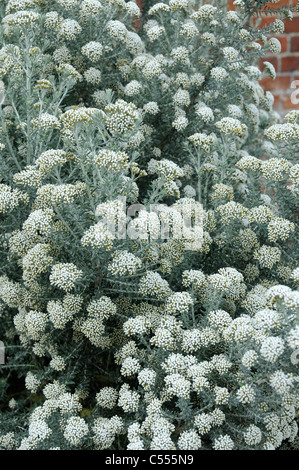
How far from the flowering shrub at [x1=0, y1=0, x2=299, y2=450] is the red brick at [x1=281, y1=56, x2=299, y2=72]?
1741 millimetres

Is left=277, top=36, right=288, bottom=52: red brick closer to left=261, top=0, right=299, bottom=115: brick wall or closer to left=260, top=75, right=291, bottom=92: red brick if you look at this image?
left=261, top=0, right=299, bottom=115: brick wall

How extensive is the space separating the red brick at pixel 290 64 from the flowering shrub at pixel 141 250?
1741mm

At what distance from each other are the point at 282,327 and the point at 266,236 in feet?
2.04

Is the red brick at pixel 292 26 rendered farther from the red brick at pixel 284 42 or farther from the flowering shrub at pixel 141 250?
the flowering shrub at pixel 141 250

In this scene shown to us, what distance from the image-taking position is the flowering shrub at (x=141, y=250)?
132cm

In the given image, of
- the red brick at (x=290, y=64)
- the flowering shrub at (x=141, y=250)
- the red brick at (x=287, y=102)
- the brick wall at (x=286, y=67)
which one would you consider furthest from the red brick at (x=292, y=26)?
the flowering shrub at (x=141, y=250)

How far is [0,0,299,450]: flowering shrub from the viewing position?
4.33 feet

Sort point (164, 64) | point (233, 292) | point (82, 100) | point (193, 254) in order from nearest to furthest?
1. point (233, 292)
2. point (193, 254)
3. point (164, 64)
4. point (82, 100)

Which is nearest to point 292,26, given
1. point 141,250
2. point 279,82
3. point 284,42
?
point 284,42

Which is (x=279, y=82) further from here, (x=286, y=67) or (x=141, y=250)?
(x=141, y=250)

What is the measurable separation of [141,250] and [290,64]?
9.69ft

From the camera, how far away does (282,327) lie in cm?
121
